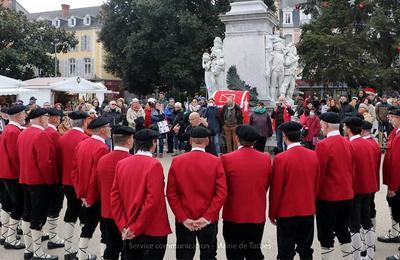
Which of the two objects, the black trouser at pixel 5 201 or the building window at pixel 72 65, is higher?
the building window at pixel 72 65

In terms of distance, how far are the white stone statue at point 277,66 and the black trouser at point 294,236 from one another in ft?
43.9

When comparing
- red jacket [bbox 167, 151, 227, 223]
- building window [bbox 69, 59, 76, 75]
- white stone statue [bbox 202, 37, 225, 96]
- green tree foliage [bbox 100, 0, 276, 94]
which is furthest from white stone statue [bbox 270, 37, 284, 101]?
building window [bbox 69, 59, 76, 75]

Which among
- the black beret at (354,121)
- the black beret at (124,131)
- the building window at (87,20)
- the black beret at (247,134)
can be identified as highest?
the building window at (87,20)

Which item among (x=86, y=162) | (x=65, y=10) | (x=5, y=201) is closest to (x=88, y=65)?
(x=65, y=10)

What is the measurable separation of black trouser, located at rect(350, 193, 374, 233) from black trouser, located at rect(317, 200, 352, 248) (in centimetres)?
30

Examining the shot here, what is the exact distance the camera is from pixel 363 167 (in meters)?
6.20

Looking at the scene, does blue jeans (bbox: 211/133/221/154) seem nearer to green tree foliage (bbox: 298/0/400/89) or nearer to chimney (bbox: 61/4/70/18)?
green tree foliage (bbox: 298/0/400/89)

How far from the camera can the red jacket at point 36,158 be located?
21.1 ft

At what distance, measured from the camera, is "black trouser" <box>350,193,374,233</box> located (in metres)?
6.04

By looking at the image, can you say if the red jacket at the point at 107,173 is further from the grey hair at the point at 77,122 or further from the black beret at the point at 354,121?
the black beret at the point at 354,121

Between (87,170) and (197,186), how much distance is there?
67.9 inches

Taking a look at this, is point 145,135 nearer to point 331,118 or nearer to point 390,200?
point 331,118

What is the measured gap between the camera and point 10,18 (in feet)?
117

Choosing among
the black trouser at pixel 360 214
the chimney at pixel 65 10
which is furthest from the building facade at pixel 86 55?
the black trouser at pixel 360 214
